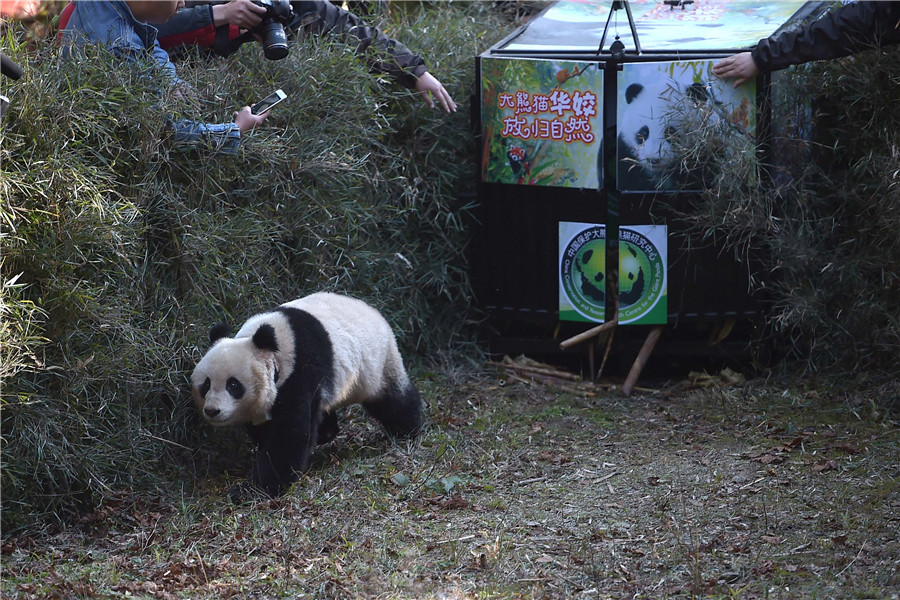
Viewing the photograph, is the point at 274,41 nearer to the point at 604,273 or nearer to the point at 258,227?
the point at 258,227

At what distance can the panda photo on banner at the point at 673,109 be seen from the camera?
5371 millimetres

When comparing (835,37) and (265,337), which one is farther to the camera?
(835,37)

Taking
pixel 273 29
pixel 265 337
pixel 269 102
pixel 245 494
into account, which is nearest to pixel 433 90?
pixel 273 29

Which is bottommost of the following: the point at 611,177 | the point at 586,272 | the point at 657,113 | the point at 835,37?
the point at 586,272

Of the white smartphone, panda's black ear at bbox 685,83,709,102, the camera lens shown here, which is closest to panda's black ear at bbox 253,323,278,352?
the white smartphone

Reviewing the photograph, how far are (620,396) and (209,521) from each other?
2.68m

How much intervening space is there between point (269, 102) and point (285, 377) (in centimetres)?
143

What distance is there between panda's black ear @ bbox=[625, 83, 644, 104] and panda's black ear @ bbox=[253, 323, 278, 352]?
2.47 m

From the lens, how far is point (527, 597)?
3.33 metres

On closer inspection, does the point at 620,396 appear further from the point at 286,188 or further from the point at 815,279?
the point at 286,188

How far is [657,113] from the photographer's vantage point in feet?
17.8

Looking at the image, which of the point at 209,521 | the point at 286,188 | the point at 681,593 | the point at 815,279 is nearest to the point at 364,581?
the point at 209,521

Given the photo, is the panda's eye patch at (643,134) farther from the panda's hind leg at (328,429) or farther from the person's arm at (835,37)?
the panda's hind leg at (328,429)

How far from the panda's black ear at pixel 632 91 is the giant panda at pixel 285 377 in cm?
195
